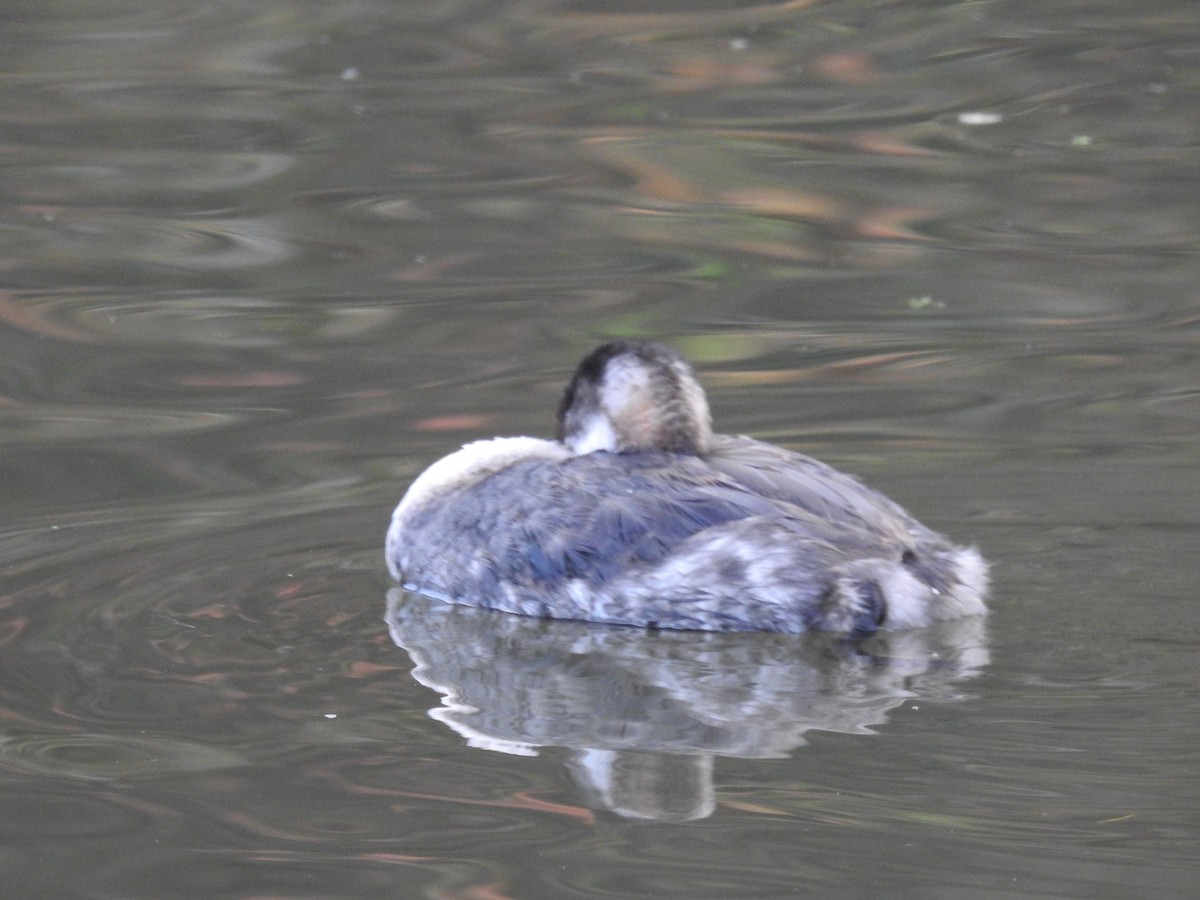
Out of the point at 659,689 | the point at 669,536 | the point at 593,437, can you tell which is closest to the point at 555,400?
the point at 593,437

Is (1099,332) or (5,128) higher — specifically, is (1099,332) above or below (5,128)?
below

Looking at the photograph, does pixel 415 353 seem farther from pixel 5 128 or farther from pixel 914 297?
pixel 5 128

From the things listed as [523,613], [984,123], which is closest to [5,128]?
[984,123]

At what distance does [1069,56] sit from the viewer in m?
13.1

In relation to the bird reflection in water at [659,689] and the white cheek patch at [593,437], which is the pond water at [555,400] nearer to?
the bird reflection in water at [659,689]

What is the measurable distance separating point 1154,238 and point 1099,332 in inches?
58.5

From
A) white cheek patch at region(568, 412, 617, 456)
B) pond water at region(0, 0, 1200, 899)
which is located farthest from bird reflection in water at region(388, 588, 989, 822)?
white cheek patch at region(568, 412, 617, 456)

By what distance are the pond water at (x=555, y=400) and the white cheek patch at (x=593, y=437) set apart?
0.63m

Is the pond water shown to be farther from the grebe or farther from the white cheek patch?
the white cheek patch

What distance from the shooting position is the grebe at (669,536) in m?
5.63

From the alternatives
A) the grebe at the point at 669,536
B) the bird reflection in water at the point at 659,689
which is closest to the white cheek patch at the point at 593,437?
the grebe at the point at 669,536

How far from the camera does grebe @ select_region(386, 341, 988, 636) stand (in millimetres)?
5633

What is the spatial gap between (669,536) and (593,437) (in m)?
0.63

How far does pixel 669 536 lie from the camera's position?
577 centimetres
